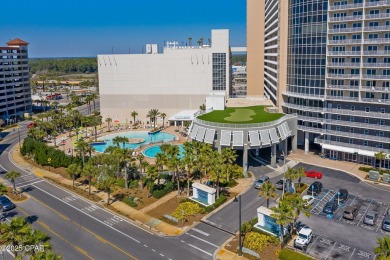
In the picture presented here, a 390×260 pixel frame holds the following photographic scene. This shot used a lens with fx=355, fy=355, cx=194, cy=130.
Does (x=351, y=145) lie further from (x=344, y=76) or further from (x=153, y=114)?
(x=153, y=114)

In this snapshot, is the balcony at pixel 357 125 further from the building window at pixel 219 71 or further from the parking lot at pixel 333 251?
the building window at pixel 219 71

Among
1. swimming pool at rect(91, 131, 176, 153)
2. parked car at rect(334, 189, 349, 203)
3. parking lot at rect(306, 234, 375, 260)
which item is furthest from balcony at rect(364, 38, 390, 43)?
swimming pool at rect(91, 131, 176, 153)

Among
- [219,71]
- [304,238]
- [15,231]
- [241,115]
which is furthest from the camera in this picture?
[219,71]

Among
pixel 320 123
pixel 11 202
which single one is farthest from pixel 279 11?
pixel 11 202

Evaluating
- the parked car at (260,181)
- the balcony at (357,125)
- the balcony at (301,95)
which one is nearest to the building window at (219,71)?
the balcony at (301,95)

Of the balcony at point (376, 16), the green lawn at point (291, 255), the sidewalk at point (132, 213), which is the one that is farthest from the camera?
the balcony at point (376, 16)

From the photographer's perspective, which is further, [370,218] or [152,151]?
[152,151]

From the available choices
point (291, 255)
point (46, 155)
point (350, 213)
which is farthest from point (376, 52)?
point (46, 155)
